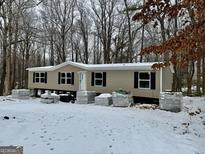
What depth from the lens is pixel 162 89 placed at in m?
19.9

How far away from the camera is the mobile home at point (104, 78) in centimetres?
2023

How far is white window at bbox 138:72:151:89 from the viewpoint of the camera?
67.1 feet

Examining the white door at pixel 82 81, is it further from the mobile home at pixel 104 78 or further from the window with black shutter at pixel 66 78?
the window with black shutter at pixel 66 78

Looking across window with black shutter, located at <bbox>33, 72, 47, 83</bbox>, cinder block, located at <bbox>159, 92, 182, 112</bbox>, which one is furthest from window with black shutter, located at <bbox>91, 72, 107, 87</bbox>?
cinder block, located at <bbox>159, 92, 182, 112</bbox>

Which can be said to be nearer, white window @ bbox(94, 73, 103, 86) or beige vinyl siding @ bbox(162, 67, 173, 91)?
beige vinyl siding @ bbox(162, 67, 173, 91)

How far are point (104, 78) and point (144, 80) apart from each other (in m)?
3.60

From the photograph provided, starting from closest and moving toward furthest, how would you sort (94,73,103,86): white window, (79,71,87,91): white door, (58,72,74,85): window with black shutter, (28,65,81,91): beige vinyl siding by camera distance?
(94,73,103,86): white window → (79,71,87,91): white door → (28,65,81,91): beige vinyl siding → (58,72,74,85): window with black shutter

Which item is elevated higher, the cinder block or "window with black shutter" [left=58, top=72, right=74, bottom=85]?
"window with black shutter" [left=58, top=72, right=74, bottom=85]

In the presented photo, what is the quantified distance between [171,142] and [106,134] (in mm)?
2001

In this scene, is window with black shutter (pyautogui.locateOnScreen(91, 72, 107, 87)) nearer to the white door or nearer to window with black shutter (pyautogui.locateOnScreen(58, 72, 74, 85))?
the white door

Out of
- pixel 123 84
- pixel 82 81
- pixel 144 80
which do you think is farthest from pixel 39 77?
pixel 144 80

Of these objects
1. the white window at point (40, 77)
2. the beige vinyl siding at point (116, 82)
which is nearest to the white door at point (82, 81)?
the beige vinyl siding at point (116, 82)

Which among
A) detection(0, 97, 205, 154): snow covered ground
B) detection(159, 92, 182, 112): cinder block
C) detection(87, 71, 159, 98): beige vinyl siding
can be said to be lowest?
detection(0, 97, 205, 154): snow covered ground

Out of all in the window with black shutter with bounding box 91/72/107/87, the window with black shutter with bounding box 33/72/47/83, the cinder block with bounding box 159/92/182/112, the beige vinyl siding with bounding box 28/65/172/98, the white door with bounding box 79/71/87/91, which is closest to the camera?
the cinder block with bounding box 159/92/182/112
